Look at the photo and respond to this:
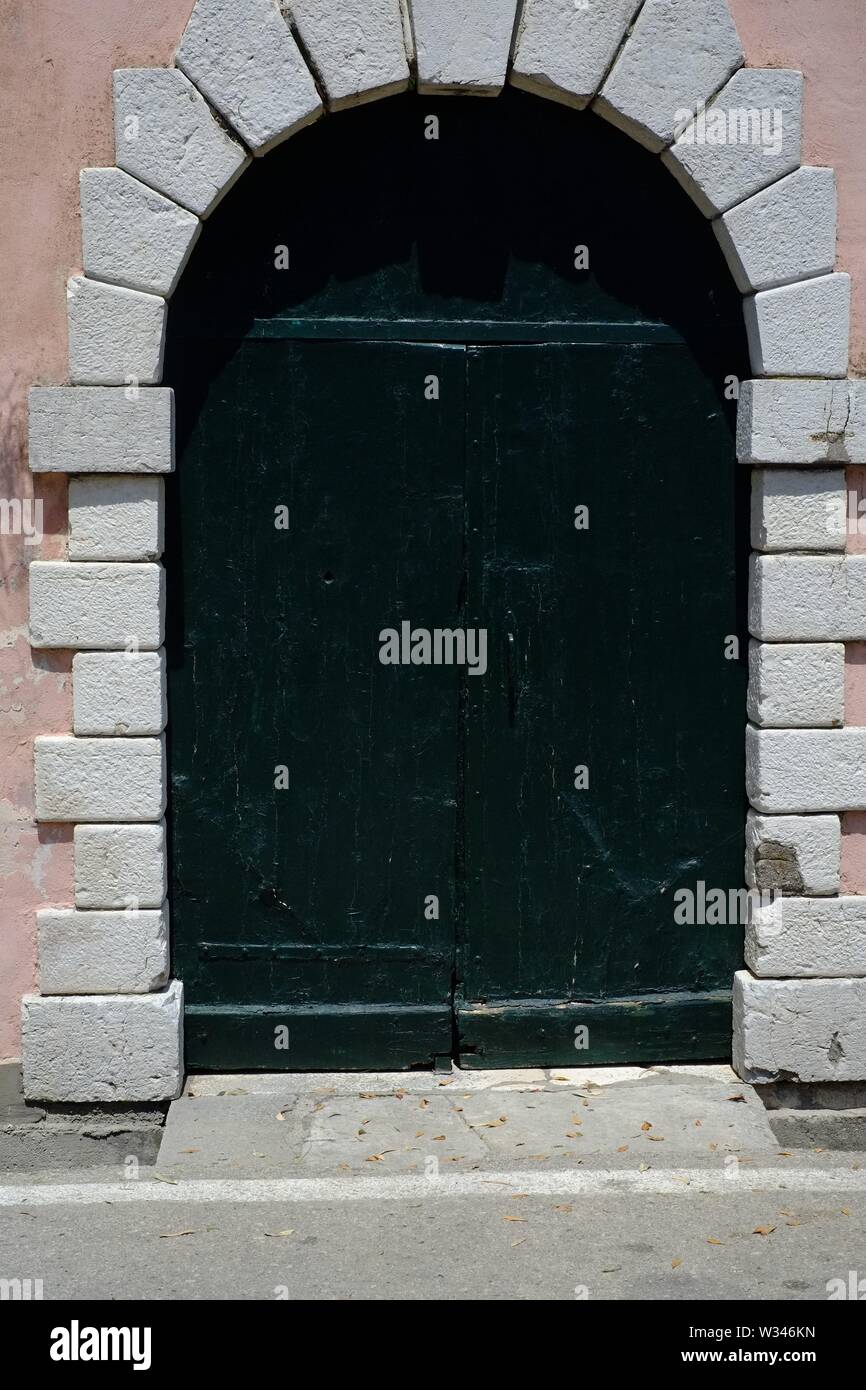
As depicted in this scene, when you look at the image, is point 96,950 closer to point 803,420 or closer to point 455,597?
point 455,597

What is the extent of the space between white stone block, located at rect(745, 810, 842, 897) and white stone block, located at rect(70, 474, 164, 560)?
252 centimetres

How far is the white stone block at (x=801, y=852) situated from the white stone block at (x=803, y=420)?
4.42 feet

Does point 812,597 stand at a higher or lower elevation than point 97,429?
lower

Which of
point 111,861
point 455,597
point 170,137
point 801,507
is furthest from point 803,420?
point 111,861

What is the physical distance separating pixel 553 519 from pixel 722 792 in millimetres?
1244

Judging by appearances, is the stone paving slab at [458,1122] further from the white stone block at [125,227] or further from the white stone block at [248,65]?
the white stone block at [248,65]

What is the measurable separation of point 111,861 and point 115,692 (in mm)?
619

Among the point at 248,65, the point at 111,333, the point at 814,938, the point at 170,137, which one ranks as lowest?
the point at 814,938

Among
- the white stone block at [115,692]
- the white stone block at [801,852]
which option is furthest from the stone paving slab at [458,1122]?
the white stone block at [115,692]

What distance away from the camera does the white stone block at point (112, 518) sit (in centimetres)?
555

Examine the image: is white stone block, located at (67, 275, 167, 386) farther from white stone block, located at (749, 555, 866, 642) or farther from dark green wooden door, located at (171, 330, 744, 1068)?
white stone block, located at (749, 555, 866, 642)

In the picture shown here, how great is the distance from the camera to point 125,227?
5.47 m

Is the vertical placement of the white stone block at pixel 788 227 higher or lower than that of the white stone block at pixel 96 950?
higher

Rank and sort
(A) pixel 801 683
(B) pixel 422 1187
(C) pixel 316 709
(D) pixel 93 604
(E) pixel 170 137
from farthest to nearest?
(C) pixel 316 709, (A) pixel 801 683, (D) pixel 93 604, (E) pixel 170 137, (B) pixel 422 1187
